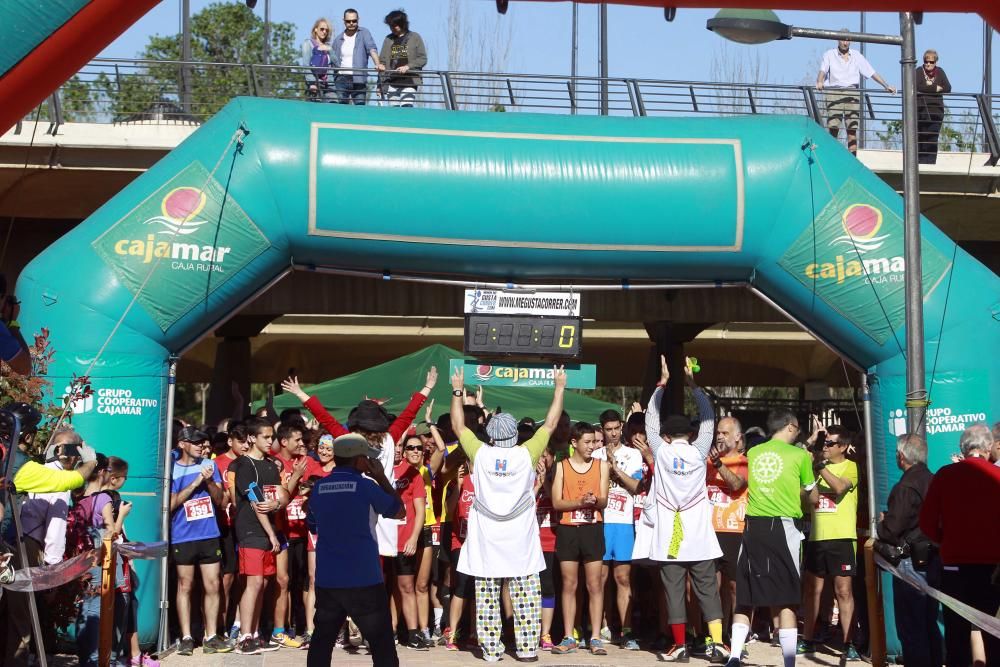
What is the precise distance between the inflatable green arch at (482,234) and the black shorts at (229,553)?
696 mm

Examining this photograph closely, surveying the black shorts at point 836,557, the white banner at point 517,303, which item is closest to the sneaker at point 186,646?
the white banner at point 517,303

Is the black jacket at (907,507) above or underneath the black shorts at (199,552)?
above

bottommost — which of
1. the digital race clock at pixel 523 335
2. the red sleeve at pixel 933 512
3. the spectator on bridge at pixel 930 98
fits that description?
the red sleeve at pixel 933 512

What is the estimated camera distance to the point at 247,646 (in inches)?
413

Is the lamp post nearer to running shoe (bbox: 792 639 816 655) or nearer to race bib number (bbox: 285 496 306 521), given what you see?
running shoe (bbox: 792 639 816 655)

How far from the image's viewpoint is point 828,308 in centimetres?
1095

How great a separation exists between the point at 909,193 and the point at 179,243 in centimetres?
542

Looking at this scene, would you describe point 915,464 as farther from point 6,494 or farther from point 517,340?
point 6,494

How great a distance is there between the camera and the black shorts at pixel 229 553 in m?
10.9

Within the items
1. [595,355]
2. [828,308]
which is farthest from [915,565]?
[595,355]

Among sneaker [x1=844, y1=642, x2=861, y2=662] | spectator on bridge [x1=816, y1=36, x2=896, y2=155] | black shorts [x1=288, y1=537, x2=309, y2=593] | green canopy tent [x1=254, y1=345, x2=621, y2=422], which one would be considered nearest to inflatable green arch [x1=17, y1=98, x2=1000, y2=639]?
black shorts [x1=288, y1=537, x2=309, y2=593]

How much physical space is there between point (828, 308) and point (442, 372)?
9.31 meters

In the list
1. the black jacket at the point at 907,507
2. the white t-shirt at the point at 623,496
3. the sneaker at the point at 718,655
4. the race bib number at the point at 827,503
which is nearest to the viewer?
the black jacket at the point at 907,507

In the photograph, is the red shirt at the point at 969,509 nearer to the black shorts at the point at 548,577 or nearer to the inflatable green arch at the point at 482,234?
the inflatable green arch at the point at 482,234
